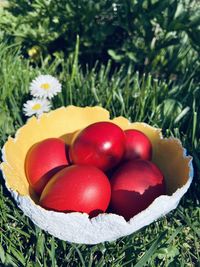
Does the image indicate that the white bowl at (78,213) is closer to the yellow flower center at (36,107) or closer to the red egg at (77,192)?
the red egg at (77,192)

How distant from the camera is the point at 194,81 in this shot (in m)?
2.08

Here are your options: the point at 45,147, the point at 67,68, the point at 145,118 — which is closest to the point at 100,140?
the point at 45,147

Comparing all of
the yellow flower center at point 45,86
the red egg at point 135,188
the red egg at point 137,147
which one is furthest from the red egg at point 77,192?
the yellow flower center at point 45,86

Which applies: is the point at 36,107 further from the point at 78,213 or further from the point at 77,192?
the point at 78,213

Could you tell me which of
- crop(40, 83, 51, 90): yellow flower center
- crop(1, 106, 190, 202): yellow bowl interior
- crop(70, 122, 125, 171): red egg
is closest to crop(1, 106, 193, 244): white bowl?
crop(1, 106, 190, 202): yellow bowl interior

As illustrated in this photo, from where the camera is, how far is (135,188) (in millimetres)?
1388

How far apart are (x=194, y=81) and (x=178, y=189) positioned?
2.73 feet

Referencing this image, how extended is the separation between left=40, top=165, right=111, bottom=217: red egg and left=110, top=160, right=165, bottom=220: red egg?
3 cm

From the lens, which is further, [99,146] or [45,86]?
[45,86]

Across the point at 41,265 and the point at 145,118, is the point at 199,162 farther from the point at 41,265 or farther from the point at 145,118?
the point at 41,265

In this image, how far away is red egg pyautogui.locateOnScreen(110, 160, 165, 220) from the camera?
4.54 ft

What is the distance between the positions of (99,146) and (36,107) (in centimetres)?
44

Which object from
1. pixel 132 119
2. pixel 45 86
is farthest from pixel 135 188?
pixel 45 86

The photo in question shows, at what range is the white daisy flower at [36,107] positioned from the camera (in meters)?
1.81
